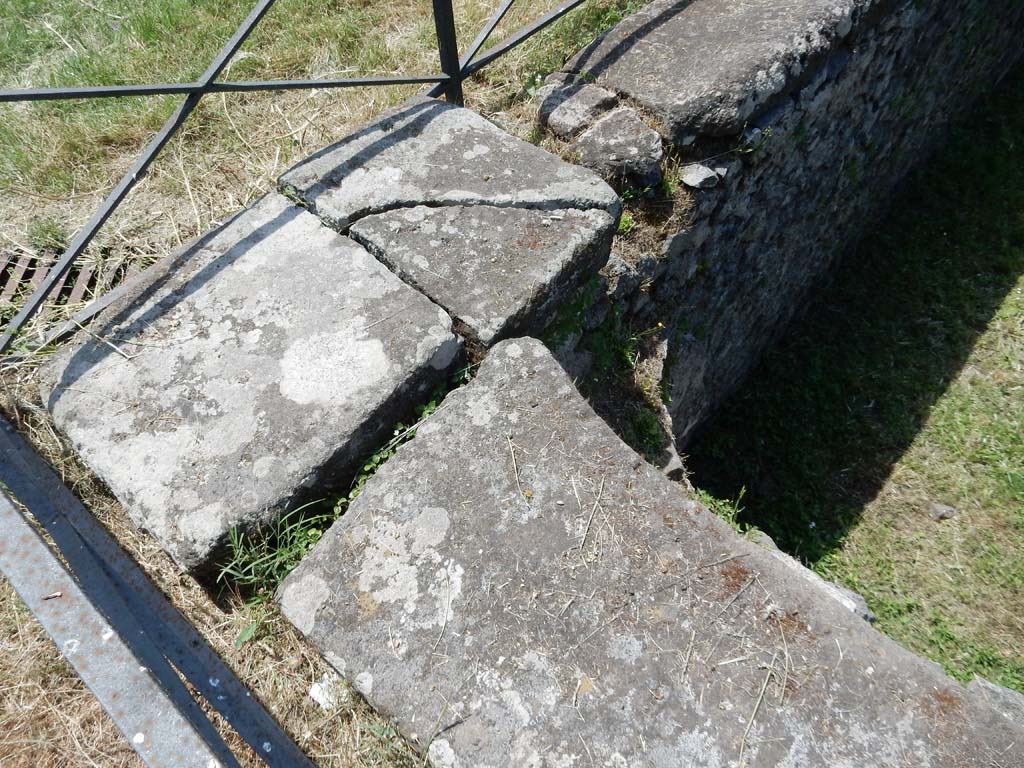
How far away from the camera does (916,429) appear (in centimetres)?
363

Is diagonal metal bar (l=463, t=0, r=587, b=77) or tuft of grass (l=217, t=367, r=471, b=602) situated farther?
diagonal metal bar (l=463, t=0, r=587, b=77)

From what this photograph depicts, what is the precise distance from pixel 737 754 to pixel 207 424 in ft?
4.40

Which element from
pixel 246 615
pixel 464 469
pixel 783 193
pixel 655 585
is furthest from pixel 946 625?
pixel 246 615

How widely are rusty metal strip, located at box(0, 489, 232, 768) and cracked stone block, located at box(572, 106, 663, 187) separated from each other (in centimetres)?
198

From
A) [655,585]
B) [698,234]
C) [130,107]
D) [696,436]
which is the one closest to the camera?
[655,585]

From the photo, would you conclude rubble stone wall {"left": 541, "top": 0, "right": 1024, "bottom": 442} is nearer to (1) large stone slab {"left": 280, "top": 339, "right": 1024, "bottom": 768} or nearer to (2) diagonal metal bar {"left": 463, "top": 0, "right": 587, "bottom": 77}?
(2) diagonal metal bar {"left": 463, "top": 0, "right": 587, "bottom": 77}

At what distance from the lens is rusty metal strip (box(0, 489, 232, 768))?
88cm

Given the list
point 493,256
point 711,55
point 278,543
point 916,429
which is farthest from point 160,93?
point 916,429

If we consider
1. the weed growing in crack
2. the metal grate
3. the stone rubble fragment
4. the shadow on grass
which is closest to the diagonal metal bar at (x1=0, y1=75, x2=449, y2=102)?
the metal grate

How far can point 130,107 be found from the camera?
2941 millimetres

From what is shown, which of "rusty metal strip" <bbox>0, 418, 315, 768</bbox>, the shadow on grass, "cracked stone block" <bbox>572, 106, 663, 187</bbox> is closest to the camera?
"rusty metal strip" <bbox>0, 418, 315, 768</bbox>

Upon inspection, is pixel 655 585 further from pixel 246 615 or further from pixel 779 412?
pixel 779 412

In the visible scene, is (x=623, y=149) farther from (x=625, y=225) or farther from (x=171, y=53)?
(x=171, y=53)

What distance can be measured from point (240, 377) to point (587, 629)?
104 centimetres
